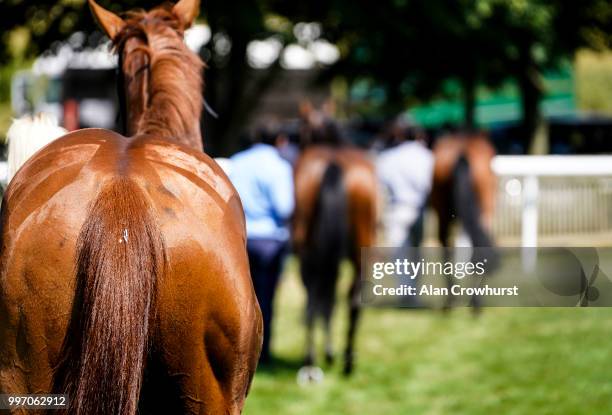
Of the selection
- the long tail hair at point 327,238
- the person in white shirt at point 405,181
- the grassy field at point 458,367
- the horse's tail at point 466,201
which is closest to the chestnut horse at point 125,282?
the grassy field at point 458,367

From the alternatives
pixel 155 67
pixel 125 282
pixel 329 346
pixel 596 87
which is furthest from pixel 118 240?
pixel 596 87

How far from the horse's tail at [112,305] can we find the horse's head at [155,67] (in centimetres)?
73

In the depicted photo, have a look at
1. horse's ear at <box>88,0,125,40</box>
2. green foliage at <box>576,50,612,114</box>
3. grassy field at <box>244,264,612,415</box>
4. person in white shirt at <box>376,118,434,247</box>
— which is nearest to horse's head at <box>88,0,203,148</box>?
horse's ear at <box>88,0,125,40</box>

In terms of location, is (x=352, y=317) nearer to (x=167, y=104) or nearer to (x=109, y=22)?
(x=109, y=22)

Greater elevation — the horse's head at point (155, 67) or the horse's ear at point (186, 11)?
the horse's ear at point (186, 11)

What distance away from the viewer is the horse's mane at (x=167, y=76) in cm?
318

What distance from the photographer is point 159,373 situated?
2615 millimetres

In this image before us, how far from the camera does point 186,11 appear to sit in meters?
3.64

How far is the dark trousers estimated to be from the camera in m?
7.50

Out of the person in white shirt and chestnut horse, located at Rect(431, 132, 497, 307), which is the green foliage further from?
the person in white shirt

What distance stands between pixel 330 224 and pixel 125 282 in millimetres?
4776

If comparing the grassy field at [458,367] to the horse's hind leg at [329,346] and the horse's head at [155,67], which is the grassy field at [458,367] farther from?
the horse's head at [155,67]

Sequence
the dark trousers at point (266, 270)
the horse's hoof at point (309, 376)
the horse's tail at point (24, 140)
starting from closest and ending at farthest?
the horse's tail at point (24, 140), the horse's hoof at point (309, 376), the dark trousers at point (266, 270)

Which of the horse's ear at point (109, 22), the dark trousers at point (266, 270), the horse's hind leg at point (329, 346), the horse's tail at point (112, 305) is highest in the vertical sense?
the horse's ear at point (109, 22)
